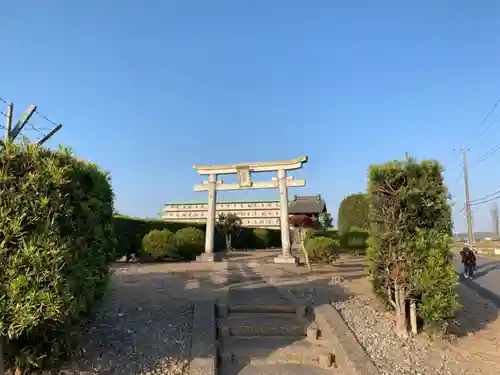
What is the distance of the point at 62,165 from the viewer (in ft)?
12.3

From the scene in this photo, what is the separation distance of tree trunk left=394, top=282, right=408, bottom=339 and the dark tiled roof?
103ft

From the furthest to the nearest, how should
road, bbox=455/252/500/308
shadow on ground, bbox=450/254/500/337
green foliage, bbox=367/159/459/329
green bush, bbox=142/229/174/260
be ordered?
green bush, bbox=142/229/174/260
road, bbox=455/252/500/308
shadow on ground, bbox=450/254/500/337
green foliage, bbox=367/159/459/329

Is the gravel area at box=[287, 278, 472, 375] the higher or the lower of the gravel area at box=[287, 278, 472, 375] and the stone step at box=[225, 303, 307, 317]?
the lower

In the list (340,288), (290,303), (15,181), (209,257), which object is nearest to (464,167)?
(209,257)

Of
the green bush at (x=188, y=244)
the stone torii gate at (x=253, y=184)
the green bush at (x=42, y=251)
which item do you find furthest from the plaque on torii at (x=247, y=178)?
the green bush at (x=42, y=251)

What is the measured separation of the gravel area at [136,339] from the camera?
173 inches

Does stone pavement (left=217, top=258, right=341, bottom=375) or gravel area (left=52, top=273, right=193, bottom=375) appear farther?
stone pavement (left=217, top=258, right=341, bottom=375)

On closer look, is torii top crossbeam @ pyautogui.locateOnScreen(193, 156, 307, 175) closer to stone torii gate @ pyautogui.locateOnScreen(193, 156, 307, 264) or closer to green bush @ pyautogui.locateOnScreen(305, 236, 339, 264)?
stone torii gate @ pyautogui.locateOnScreen(193, 156, 307, 264)

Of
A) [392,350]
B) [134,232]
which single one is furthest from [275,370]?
[134,232]

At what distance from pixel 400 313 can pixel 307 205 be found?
34304mm

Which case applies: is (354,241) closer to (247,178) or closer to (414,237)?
(247,178)

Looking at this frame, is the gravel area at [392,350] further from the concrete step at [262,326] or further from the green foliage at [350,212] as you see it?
the green foliage at [350,212]

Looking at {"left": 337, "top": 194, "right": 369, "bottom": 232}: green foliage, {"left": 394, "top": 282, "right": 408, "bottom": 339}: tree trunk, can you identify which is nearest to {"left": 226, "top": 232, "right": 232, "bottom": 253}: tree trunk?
{"left": 337, "top": 194, "right": 369, "bottom": 232}: green foliage

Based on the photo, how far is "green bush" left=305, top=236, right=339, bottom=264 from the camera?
12.5m
